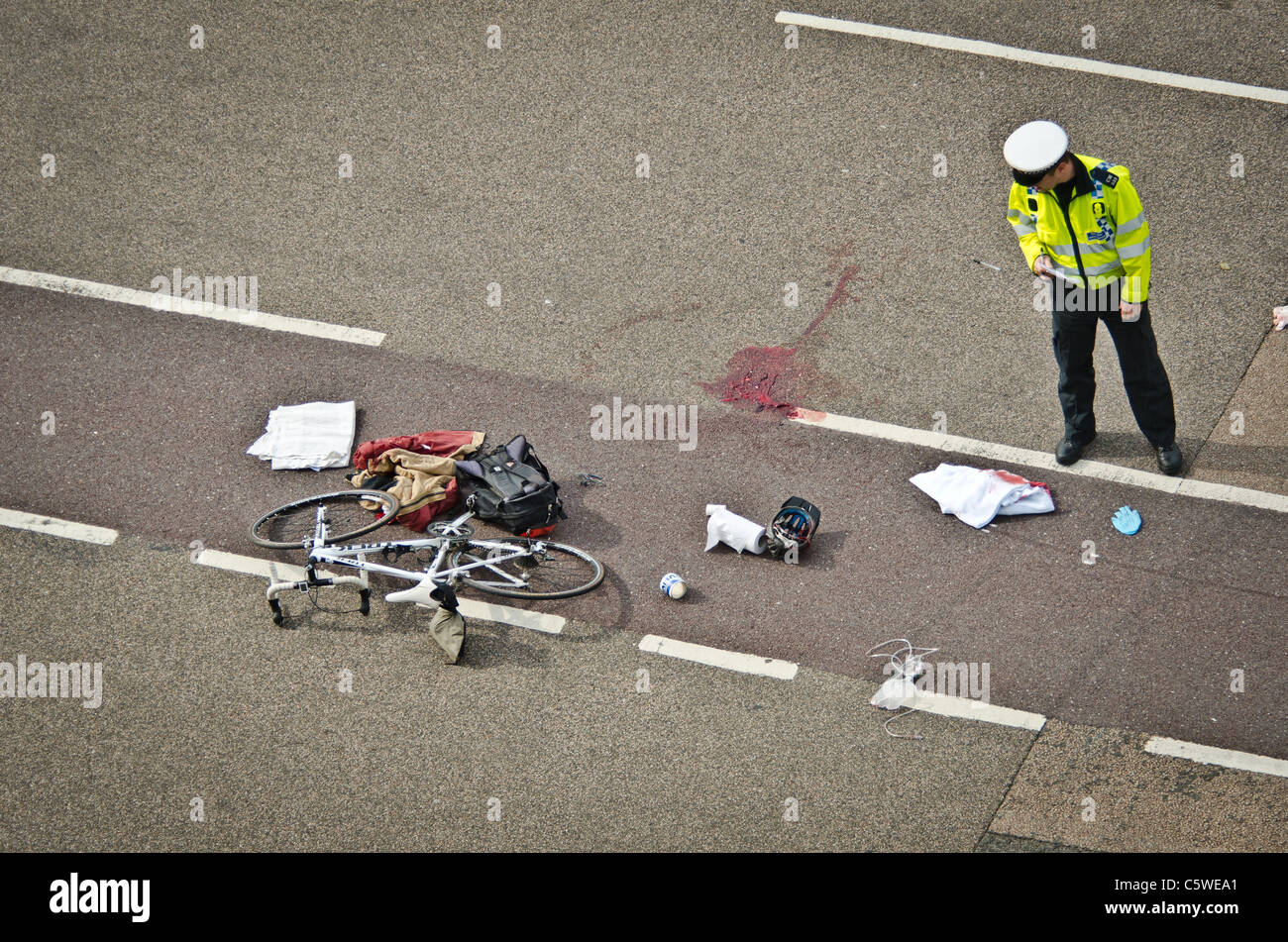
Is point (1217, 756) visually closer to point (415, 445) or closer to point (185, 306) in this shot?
point (415, 445)

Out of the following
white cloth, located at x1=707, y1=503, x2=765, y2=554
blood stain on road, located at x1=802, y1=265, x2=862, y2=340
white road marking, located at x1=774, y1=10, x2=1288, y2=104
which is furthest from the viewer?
white road marking, located at x1=774, y1=10, x2=1288, y2=104

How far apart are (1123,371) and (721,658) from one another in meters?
3.38

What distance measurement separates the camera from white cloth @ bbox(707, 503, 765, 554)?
26.9 feet

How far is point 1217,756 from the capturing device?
725 centimetres

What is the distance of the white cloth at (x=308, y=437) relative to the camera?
8875 mm

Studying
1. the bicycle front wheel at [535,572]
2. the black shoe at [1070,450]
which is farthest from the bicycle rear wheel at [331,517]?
the black shoe at [1070,450]

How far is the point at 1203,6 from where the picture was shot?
449 inches

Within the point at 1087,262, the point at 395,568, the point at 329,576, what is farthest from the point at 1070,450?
the point at 329,576

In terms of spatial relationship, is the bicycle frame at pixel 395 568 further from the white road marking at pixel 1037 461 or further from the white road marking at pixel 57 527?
the white road marking at pixel 1037 461

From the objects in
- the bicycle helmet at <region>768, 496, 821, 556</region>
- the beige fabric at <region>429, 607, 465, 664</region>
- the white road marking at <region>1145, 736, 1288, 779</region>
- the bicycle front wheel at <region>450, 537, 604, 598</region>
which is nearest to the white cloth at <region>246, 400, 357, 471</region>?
the bicycle front wheel at <region>450, 537, 604, 598</region>

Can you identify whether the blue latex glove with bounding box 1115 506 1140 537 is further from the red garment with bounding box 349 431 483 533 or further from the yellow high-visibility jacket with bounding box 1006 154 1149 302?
the red garment with bounding box 349 431 483 533

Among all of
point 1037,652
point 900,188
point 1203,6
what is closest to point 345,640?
point 1037,652

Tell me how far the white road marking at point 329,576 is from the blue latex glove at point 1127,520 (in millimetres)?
3873

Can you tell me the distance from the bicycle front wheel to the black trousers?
3.51 meters
